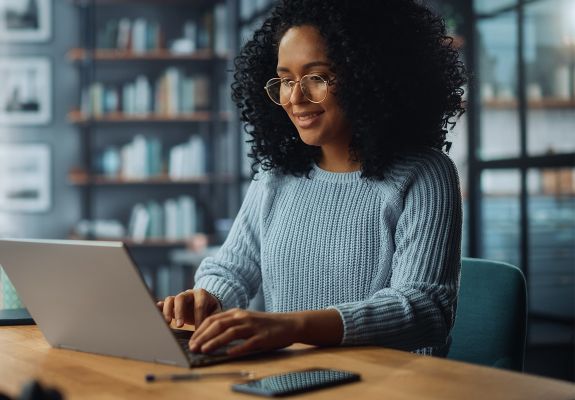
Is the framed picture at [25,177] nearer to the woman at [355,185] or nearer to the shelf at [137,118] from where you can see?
the shelf at [137,118]

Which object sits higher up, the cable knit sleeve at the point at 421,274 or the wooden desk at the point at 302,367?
the cable knit sleeve at the point at 421,274

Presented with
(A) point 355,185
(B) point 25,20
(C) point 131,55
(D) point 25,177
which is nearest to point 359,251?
(A) point 355,185

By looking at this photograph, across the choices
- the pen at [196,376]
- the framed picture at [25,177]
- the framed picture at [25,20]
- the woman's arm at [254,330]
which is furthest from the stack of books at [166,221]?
the pen at [196,376]

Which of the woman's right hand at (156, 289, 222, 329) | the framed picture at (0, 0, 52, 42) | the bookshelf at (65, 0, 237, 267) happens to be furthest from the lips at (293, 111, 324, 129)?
the framed picture at (0, 0, 52, 42)

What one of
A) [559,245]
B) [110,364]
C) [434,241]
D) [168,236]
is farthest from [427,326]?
[168,236]

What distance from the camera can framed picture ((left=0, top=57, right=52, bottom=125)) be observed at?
593cm

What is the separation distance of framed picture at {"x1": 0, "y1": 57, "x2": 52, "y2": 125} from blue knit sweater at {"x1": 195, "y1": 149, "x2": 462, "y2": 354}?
14.7 feet

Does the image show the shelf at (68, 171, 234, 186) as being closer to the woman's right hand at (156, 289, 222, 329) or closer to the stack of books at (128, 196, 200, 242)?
the stack of books at (128, 196, 200, 242)

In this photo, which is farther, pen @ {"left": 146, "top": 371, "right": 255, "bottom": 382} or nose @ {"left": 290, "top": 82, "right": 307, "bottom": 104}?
nose @ {"left": 290, "top": 82, "right": 307, "bottom": 104}

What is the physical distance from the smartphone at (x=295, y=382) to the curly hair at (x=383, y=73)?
625 millimetres

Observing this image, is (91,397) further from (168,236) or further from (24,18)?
(24,18)

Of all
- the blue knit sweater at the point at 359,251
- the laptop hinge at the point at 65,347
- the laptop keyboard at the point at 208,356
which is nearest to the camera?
the laptop keyboard at the point at 208,356

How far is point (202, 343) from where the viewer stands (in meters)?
1.24

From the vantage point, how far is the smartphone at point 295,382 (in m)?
1.02
